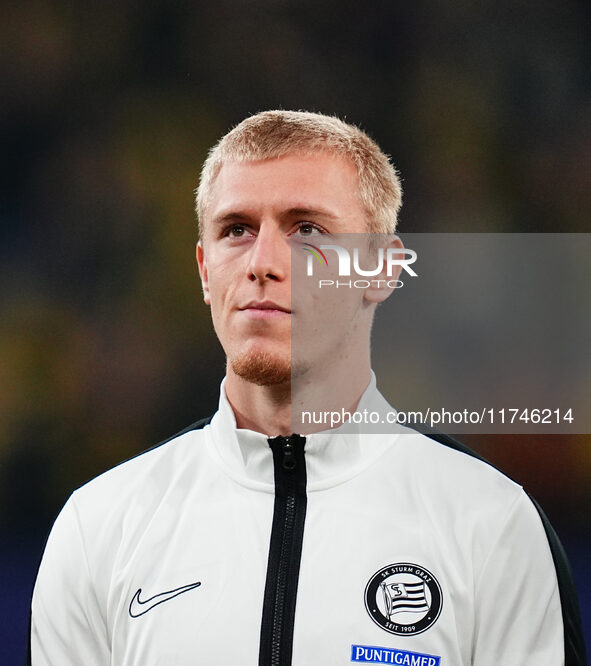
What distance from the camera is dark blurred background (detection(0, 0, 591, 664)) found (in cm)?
183

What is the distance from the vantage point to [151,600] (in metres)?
1.26

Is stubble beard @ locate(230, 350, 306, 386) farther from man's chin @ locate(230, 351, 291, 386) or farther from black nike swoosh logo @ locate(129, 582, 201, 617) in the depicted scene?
black nike swoosh logo @ locate(129, 582, 201, 617)

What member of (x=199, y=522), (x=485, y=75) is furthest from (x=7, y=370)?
(x=485, y=75)

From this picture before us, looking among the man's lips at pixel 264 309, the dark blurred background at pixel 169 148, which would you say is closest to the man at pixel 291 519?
the man's lips at pixel 264 309

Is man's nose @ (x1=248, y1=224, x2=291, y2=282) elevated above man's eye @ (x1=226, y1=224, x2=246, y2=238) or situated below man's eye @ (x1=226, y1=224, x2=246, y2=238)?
below

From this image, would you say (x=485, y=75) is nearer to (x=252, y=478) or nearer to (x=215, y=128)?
(x=215, y=128)

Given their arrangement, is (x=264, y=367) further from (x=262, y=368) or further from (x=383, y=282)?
(x=383, y=282)

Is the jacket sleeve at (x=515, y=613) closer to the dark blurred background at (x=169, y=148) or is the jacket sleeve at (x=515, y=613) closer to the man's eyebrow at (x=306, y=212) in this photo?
the man's eyebrow at (x=306, y=212)

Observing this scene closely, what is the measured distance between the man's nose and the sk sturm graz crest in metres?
0.48

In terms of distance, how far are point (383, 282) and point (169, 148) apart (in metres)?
0.72

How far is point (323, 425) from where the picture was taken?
53.4 inches

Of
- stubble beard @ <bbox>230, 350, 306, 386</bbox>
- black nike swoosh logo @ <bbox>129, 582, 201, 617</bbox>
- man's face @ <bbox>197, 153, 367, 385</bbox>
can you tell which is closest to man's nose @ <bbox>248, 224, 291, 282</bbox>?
man's face @ <bbox>197, 153, 367, 385</bbox>

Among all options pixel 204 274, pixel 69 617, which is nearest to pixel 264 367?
pixel 204 274

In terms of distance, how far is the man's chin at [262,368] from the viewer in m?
1.30
